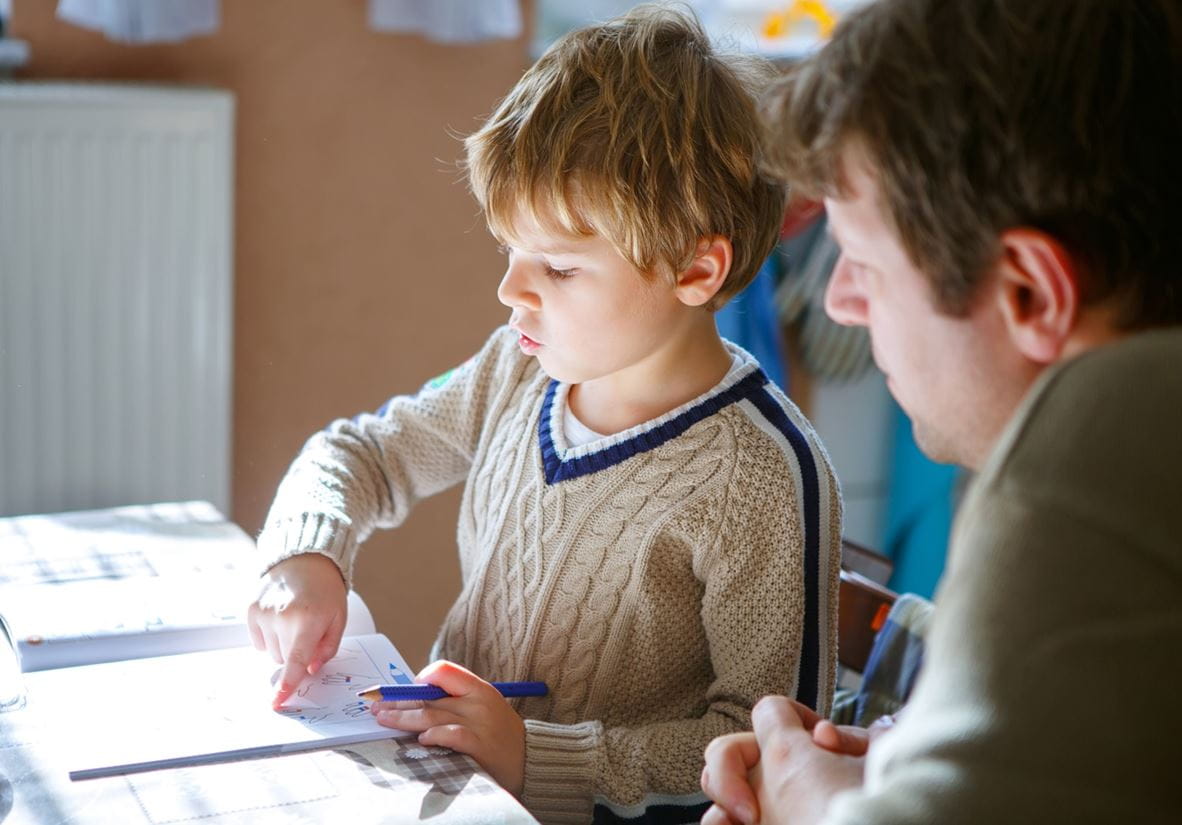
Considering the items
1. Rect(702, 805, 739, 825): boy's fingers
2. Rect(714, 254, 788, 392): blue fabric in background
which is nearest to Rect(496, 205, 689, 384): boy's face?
Rect(702, 805, 739, 825): boy's fingers

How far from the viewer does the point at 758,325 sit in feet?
9.26

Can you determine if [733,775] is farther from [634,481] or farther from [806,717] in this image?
[634,481]

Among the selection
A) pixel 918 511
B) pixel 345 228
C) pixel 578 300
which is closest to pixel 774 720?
pixel 578 300

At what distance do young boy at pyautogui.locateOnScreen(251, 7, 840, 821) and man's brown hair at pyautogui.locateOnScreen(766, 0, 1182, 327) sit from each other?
1.57 feet

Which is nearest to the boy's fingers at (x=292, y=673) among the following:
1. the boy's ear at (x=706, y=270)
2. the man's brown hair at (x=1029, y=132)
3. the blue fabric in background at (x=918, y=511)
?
the boy's ear at (x=706, y=270)

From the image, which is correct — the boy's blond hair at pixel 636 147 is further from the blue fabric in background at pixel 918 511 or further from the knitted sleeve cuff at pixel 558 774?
the blue fabric in background at pixel 918 511

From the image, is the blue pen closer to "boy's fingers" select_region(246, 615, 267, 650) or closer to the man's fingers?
"boy's fingers" select_region(246, 615, 267, 650)

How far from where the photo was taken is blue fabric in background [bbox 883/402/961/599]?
3113mm

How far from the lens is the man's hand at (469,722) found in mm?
998

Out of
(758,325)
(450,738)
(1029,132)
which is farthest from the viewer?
(758,325)

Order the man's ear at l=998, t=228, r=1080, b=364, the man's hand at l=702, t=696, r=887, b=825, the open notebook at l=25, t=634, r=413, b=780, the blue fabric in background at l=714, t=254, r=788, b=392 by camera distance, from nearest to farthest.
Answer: the man's ear at l=998, t=228, r=1080, b=364
the man's hand at l=702, t=696, r=887, b=825
the open notebook at l=25, t=634, r=413, b=780
the blue fabric in background at l=714, t=254, r=788, b=392

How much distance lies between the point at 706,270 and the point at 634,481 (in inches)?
7.9

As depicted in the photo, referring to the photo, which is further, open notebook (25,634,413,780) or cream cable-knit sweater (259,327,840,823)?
cream cable-knit sweater (259,327,840,823)

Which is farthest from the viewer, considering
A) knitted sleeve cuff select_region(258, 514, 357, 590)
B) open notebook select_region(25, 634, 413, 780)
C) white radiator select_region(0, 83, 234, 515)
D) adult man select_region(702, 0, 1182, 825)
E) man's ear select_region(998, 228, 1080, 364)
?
white radiator select_region(0, 83, 234, 515)
